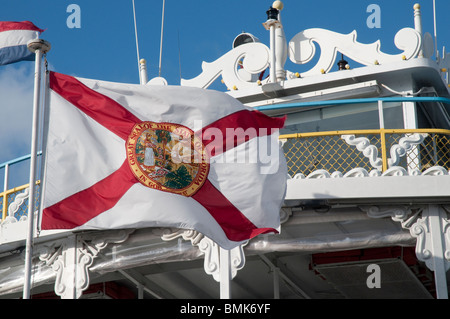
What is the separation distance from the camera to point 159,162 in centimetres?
1216

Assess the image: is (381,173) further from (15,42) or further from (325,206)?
(15,42)

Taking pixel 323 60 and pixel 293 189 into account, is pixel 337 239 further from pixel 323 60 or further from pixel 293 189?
pixel 323 60

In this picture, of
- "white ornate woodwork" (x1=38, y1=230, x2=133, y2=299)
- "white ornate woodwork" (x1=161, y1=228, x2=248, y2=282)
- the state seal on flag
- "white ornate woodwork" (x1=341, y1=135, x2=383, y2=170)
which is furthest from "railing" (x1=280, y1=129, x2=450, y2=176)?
"white ornate woodwork" (x1=38, y1=230, x2=133, y2=299)

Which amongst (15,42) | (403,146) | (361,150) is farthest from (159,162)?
(403,146)

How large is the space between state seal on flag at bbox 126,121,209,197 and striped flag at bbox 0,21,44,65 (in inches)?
84.8

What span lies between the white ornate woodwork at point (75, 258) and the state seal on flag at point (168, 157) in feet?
7.89

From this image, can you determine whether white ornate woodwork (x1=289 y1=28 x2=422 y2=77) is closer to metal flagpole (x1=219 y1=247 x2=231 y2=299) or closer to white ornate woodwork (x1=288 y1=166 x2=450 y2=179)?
white ornate woodwork (x1=288 y1=166 x2=450 y2=179)

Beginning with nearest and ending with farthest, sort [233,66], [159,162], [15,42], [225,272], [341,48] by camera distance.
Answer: [159,162], [15,42], [225,272], [341,48], [233,66]

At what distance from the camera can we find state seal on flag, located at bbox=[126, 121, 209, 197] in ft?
39.4

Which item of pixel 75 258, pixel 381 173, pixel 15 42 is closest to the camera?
pixel 15 42

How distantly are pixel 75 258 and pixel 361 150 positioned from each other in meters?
4.85

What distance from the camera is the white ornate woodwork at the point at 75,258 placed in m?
14.2

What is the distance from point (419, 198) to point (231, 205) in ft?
9.86

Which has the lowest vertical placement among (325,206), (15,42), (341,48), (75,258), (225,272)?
(225,272)
